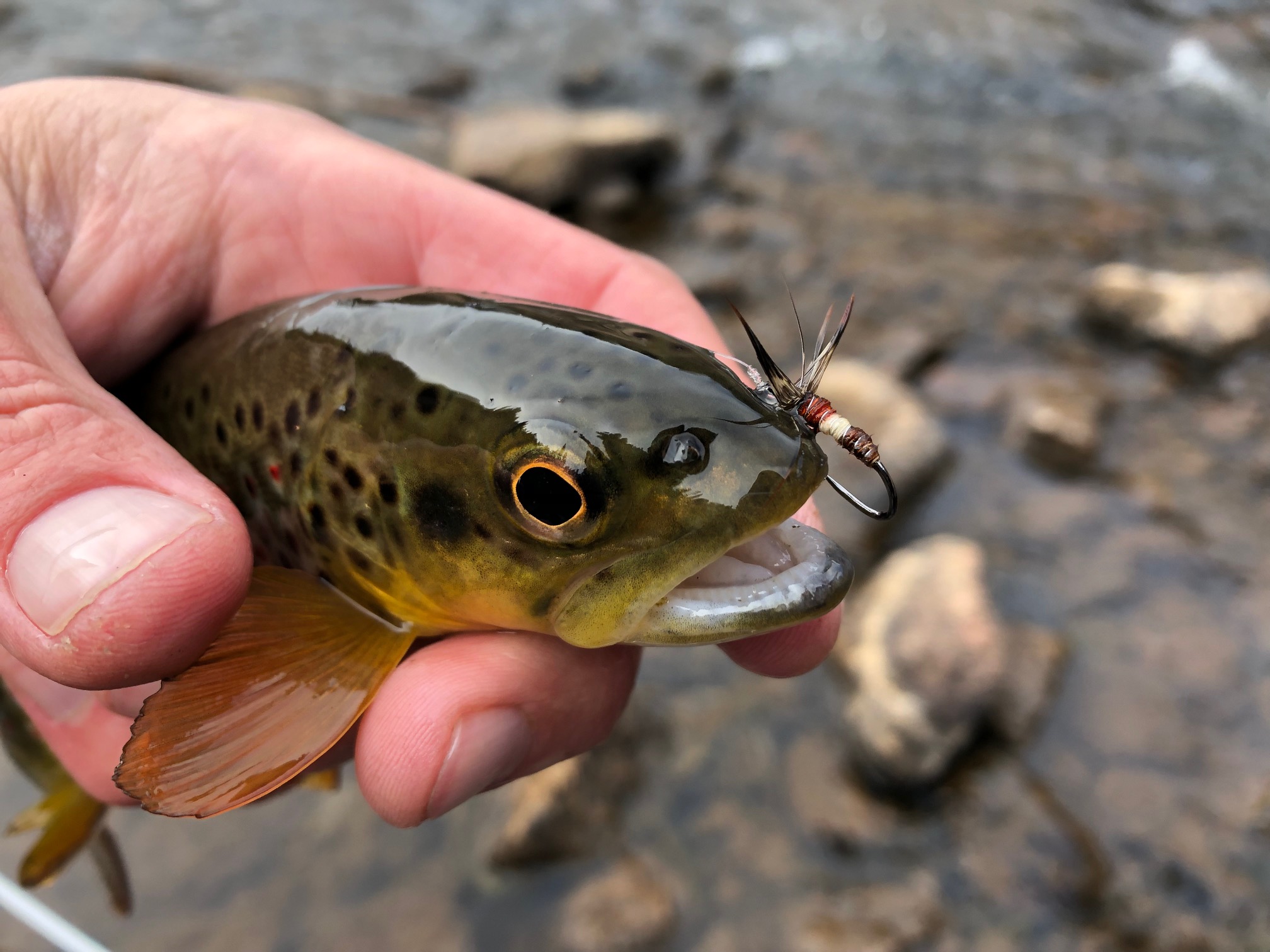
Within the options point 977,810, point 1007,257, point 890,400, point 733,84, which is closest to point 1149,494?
point 890,400

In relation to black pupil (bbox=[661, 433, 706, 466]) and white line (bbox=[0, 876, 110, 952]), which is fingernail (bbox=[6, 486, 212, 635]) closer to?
black pupil (bbox=[661, 433, 706, 466])

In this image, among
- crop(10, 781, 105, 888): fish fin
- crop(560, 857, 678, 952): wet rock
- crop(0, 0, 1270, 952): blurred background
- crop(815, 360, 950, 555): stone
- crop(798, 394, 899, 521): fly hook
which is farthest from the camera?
crop(815, 360, 950, 555): stone

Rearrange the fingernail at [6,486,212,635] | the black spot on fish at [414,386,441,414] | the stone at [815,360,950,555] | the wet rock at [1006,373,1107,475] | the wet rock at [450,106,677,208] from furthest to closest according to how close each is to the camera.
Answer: the wet rock at [450,106,677,208] → the wet rock at [1006,373,1107,475] → the stone at [815,360,950,555] → the black spot on fish at [414,386,441,414] → the fingernail at [6,486,212,635]

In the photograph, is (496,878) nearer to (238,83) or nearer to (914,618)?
(914,618)

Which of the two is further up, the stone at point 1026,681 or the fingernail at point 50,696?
the fingernail at point 50,696

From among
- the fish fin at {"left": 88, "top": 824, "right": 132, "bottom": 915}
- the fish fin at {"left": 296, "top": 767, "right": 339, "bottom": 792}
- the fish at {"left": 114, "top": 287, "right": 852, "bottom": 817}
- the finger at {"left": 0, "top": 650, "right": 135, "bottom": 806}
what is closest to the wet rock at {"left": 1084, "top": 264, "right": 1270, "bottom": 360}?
the fish at {"left": 114, "top": 287, "right": 852, "bottom": 817}

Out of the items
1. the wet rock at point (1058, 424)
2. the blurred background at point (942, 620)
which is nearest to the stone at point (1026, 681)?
the blurred background at point (942, 620)

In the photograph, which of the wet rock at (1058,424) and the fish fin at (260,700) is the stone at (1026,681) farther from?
the fish fin at (260,700)
